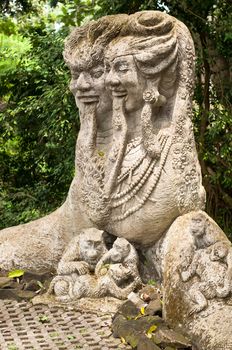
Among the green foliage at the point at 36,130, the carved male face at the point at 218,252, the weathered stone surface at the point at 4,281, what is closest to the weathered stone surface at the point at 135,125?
the carved male face at the point at 218,252

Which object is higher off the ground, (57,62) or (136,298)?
(57,62)

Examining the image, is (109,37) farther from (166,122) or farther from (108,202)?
(108,202)

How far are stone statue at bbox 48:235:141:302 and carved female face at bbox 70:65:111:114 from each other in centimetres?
82

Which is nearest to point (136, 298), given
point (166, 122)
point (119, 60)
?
point (166, 122)

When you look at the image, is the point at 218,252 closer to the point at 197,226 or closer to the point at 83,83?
the point at 197,226

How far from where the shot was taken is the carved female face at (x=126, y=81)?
4.11 m

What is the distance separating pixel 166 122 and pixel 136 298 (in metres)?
A: 1.09

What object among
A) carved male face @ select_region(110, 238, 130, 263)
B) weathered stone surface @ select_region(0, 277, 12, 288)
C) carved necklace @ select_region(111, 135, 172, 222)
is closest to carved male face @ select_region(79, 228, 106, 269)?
carved male face @ select_region(110, 238, 130, 263)

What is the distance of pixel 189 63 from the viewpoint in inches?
163

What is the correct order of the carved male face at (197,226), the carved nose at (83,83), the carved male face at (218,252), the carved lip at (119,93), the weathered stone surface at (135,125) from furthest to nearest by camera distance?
the carved nose at (83,83) → the carved lip at (119,93) → the weathered stone surface at (135,125) → the carved male face at (197,226) → the carved male face at (218,252)

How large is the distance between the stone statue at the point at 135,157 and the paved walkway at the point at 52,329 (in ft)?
0.58

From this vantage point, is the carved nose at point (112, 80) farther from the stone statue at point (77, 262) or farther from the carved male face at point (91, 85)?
the stone statue at point (77, 262)

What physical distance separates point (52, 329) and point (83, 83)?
153cm

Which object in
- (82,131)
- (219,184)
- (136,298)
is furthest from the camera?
(219,184)
